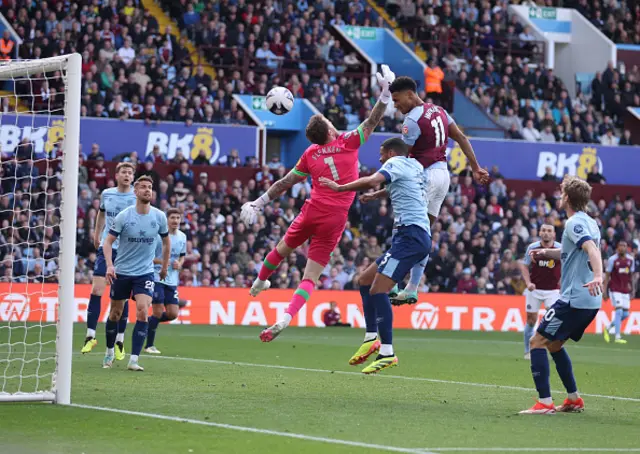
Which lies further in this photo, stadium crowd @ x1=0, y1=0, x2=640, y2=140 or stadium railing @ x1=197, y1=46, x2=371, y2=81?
stadium railing @ x1=197, y1=46, x2=371, y2=81

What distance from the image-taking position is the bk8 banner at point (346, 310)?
26.4 metres

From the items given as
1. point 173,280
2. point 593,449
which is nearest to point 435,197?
point 593,449

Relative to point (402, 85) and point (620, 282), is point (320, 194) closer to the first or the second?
point (402, 85)

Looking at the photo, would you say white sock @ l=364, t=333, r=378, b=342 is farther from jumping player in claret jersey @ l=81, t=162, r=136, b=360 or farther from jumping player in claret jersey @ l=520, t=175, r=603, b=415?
jumping player in claret jersey @ l=81, t=162, r=136, b=360

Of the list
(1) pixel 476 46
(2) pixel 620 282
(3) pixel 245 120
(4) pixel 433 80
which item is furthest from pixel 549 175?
(3) pixel 245 120

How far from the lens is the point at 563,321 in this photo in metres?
9.74

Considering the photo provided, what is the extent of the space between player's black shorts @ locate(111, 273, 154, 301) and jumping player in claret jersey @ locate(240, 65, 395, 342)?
1.89 meters

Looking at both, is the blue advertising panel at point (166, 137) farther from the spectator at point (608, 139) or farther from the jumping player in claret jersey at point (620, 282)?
the spectator at point (608, 139)

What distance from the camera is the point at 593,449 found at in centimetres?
782

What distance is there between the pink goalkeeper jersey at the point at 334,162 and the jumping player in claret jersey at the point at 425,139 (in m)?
0.63

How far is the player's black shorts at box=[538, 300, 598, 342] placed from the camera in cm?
972

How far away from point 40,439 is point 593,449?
3771mm

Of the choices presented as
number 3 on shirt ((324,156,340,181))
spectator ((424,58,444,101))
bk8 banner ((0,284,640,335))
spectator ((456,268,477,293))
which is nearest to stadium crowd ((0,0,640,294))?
spectator ((456,268,477,293))

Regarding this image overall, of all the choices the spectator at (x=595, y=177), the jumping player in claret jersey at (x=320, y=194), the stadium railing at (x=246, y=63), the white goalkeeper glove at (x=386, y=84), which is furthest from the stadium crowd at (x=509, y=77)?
the white goalkeeper glove at (x=386, y=84)
